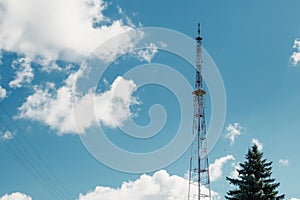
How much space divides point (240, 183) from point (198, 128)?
7.93m

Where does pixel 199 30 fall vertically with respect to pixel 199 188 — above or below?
above

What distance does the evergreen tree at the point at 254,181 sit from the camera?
3244 centimetres

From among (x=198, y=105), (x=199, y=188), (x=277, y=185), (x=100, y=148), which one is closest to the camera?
(x=100, y=148)

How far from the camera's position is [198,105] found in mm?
40000

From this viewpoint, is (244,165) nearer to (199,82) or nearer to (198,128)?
(198,128)

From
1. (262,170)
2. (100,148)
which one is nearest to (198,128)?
(262,170)

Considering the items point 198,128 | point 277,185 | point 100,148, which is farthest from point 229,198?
point 100,148

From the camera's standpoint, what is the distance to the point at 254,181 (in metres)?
32.7

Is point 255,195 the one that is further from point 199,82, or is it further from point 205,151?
point 199,82

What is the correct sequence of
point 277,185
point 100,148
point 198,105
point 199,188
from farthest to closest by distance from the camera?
1. point 198,105
2. point 199,188
3. point 277,185
4. point 100,148

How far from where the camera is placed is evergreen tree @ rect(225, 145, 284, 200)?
3244cm

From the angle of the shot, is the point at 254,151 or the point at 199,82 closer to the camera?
the point at 254,151

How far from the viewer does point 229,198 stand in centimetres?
3400

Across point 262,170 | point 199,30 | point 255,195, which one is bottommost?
point 255,195
